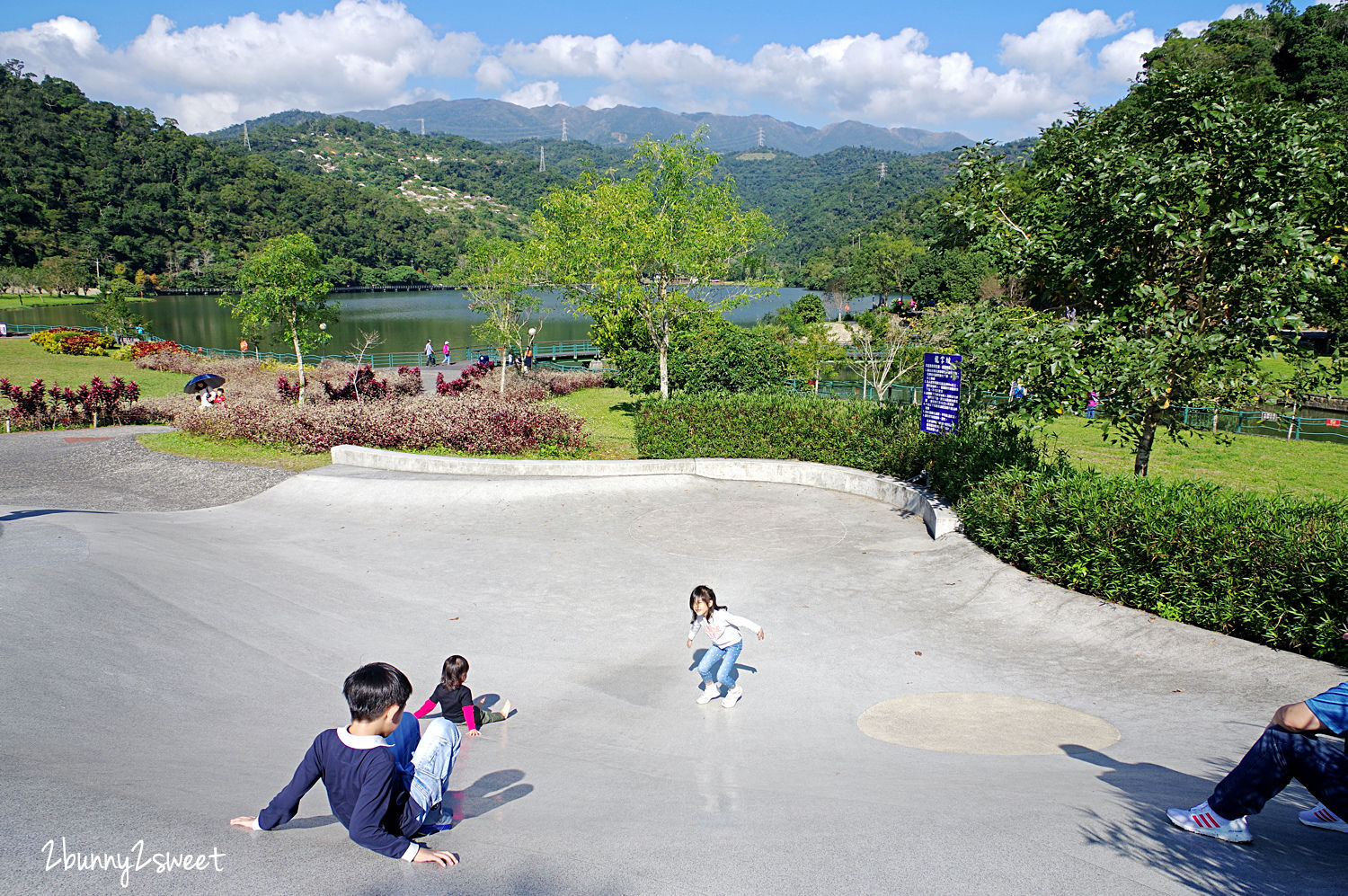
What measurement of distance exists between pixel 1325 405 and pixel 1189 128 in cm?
3183

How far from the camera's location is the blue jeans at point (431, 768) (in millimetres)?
3783

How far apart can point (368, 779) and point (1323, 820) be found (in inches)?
187

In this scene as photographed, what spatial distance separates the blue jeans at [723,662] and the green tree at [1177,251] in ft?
15.3

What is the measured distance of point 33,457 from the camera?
1672cm

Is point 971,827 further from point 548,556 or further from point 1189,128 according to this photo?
point 1189,128

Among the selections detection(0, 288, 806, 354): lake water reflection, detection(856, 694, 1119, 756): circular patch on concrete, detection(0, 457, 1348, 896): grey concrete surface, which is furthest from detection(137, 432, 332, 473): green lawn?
detection(0, 288, 806, 354): lake water reflection

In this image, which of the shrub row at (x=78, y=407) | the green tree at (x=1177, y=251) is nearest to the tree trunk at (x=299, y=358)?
the shrub row at (x=78, y=407)

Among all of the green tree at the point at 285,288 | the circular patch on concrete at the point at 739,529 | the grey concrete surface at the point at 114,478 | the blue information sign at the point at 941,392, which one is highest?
the green tree at the point at 285,288

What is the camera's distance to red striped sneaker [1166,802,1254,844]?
3834 millimetres

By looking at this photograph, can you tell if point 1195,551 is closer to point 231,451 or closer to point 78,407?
point 231,451

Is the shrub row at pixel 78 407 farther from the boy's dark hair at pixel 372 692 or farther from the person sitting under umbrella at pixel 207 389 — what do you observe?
the boy's dark hair at pixel 372 692

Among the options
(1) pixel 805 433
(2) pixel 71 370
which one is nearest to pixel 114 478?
(1) pixel 805 433

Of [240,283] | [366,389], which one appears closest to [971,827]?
[366,389]

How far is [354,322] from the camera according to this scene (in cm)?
7869
